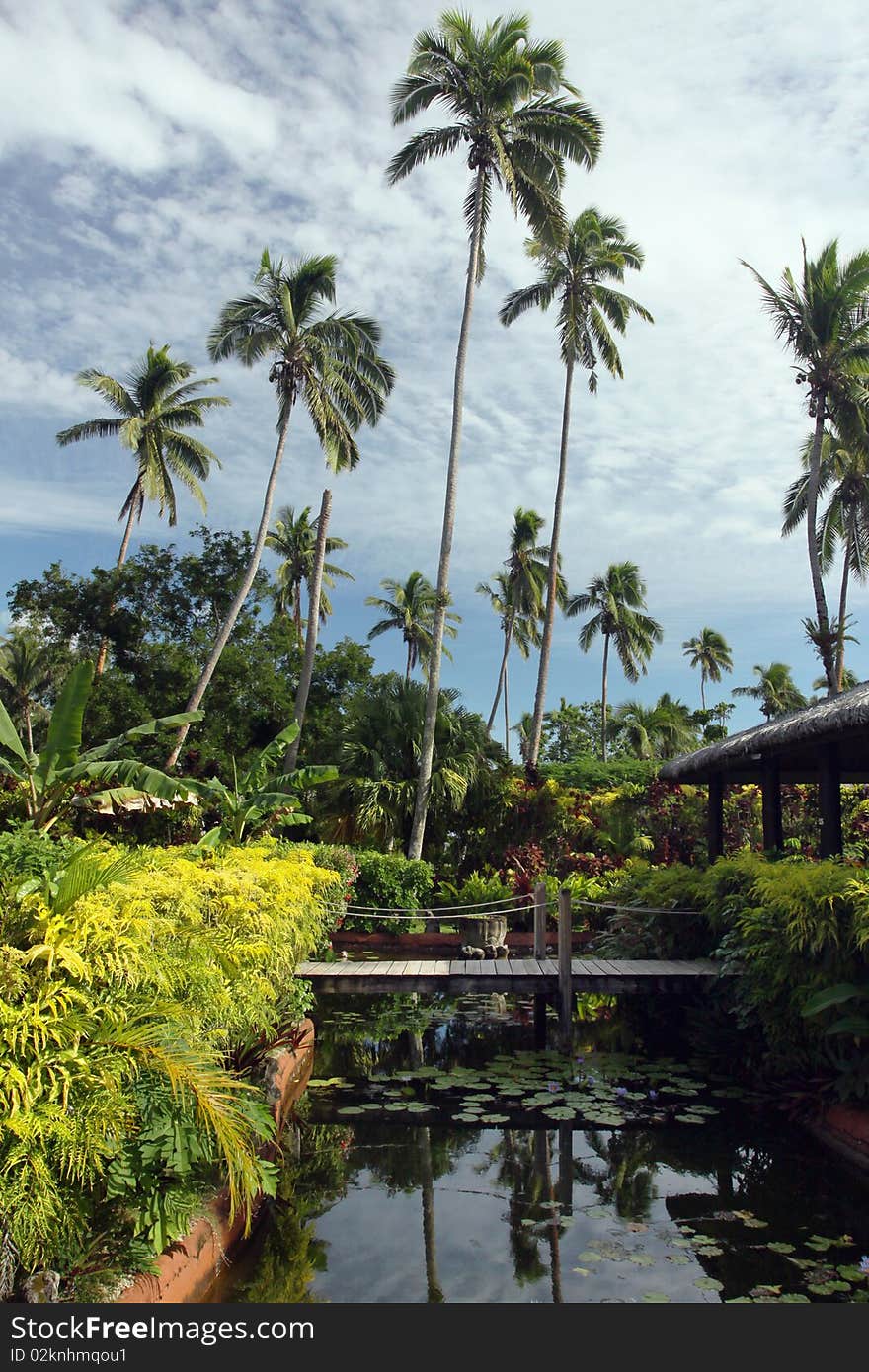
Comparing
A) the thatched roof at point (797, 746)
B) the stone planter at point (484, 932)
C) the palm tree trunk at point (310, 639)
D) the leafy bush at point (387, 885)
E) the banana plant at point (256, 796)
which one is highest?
the palm tree trunk at point (310, 639)

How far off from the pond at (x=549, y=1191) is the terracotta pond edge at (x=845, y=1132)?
10 centimetres

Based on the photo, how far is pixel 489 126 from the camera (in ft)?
61.2

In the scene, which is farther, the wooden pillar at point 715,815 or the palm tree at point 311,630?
the palm tree at point 311,630

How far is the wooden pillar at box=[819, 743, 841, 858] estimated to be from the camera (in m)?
9.16

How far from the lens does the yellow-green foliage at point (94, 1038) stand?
299 cm

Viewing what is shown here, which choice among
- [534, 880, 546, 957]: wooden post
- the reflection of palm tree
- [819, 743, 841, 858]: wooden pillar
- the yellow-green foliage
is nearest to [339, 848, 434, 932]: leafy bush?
[534, 880, 546, 957]: wooden post

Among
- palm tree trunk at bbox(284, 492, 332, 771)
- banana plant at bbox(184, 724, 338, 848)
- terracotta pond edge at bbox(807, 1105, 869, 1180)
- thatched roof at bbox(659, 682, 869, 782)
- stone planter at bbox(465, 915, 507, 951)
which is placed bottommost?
terracotta pond edge at bbox(807, 1105, 869, 1180)

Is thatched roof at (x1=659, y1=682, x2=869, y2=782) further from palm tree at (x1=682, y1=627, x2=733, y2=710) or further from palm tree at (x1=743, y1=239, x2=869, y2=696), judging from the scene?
palm tree at (x1=682, y1=627, x2=733, y2=710)

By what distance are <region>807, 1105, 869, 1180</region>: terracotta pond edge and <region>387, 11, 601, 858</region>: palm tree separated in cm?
1164

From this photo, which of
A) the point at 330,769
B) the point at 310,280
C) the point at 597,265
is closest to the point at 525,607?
the point at 597,265

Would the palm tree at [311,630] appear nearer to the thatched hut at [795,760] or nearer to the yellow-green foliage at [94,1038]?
the thatched hut at [795,760]

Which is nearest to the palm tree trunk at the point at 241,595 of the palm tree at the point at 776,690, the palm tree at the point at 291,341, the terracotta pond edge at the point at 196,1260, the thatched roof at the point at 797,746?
the palm tree at the point at 291,341

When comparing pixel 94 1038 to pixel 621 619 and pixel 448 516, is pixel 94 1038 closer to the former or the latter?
pixel 448 516

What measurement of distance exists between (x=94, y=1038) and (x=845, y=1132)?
17.7 feet
